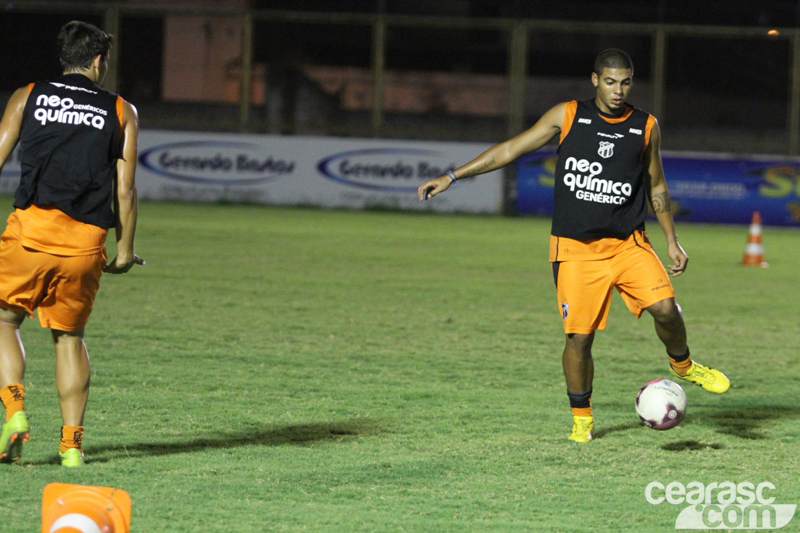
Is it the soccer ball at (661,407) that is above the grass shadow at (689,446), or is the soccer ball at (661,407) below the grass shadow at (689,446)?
above

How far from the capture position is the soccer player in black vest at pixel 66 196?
4.58 meters

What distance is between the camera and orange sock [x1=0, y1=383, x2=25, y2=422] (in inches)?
180

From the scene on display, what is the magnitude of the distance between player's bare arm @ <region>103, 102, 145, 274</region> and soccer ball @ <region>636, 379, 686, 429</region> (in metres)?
2.64

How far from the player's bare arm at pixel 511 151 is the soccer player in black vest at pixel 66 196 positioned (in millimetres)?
1567

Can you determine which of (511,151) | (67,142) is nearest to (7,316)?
(67,142)

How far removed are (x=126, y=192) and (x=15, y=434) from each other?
43.4 inches

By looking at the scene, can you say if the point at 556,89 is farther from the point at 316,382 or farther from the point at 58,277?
the point at 58,277

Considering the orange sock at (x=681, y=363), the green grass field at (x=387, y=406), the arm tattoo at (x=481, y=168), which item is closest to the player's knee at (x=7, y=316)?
the green grass field at (x=387, y=406)

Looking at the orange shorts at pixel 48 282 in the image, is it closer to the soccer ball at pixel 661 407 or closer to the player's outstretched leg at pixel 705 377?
the soccer ball at pixel 661 407

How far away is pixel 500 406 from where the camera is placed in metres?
6.29

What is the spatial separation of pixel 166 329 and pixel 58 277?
4.10 metres

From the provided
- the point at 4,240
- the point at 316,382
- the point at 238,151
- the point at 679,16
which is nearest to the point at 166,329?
the point at 316,382

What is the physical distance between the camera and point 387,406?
6.19 m

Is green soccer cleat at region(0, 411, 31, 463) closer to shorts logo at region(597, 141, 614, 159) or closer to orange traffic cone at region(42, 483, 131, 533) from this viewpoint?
orange traffic cone at region(42, 483, 131, 533)
